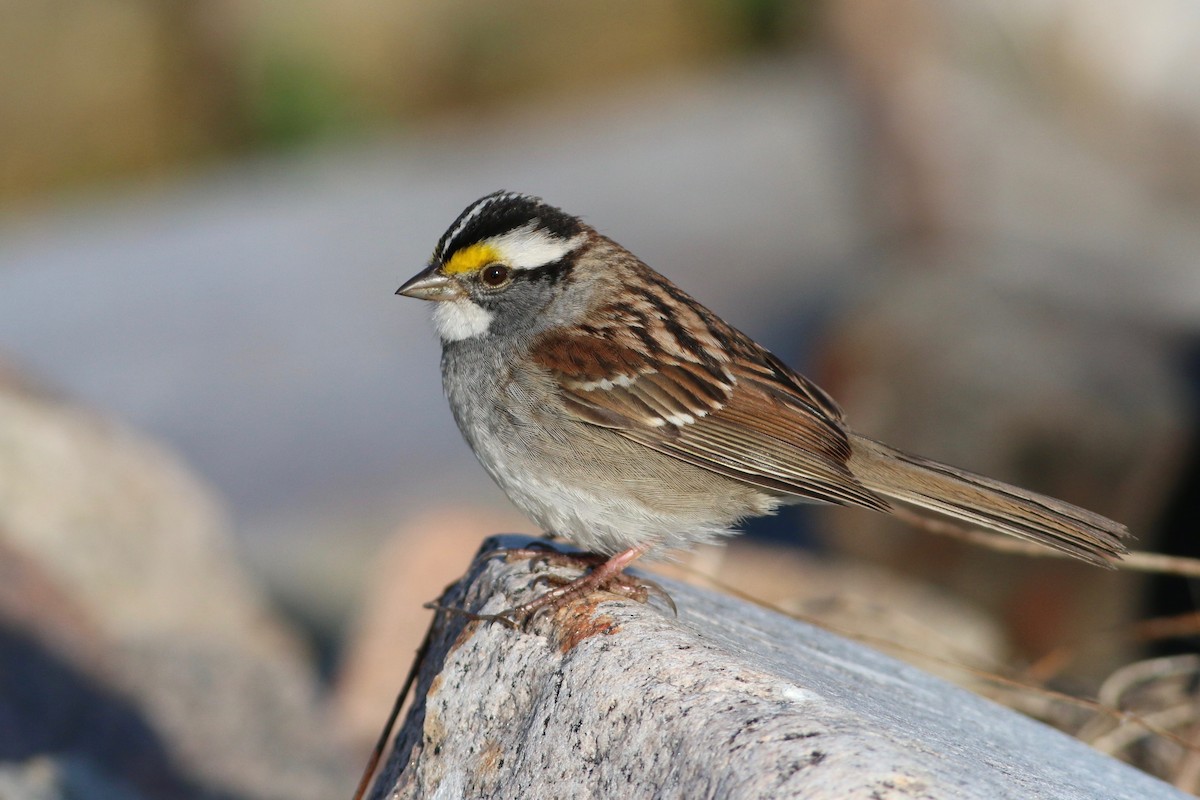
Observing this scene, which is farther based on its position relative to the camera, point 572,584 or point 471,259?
point 471,259

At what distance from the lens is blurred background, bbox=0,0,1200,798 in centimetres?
505

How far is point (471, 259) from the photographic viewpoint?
156 inches

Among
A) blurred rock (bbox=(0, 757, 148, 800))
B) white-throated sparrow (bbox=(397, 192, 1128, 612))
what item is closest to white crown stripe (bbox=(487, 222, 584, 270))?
white-throated sparrow (bbox=(397, 192, 1128, 612))

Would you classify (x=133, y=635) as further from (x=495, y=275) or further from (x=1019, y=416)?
(x=1019, y=416)

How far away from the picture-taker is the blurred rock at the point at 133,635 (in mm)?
4320

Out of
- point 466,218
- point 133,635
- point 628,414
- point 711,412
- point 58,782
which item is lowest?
point 58,782

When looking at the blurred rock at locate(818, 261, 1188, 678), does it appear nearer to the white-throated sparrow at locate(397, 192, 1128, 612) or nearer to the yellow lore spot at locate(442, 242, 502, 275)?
the white-throated sparrow at locate(397, 192, 1128, 612)

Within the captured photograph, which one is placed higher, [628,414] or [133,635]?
[628,414]

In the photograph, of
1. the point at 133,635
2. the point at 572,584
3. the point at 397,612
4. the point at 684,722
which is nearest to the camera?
the point at 684,722

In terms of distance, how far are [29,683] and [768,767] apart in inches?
114

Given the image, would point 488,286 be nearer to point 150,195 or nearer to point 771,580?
point 771,580

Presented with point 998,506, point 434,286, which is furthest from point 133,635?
point 998,506

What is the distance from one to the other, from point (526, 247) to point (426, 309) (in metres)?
4.26

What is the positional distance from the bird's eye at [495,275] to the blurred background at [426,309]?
1411 millimetres
